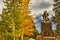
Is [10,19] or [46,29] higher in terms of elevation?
[10,19]

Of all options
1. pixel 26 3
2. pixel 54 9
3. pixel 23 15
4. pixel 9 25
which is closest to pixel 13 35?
pixel 9 25

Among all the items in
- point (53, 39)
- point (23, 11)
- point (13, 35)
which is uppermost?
point (23, 11)

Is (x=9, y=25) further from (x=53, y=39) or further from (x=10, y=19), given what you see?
(x=53, y=39)

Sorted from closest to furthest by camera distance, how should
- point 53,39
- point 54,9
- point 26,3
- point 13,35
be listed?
point 13,35, point 26,3, point 53,39, point 54,9

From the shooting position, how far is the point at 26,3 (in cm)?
4331

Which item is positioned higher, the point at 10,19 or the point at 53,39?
the point at 10,19

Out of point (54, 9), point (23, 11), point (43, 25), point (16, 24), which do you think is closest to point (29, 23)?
point (23, 11)

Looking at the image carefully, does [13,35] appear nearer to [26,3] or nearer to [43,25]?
[26,3]

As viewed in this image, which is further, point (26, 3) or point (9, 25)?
point (26, 3)

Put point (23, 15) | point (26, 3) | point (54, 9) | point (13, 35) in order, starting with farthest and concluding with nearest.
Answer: point (54, 9) < point (26, 3) < point (23, 15) < point (13, 35)

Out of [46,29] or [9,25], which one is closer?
[9,25]

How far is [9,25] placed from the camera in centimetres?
3747

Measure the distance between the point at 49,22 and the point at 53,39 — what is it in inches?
171

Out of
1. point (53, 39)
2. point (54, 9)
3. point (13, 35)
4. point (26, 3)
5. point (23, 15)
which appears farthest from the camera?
point (54, 9)
